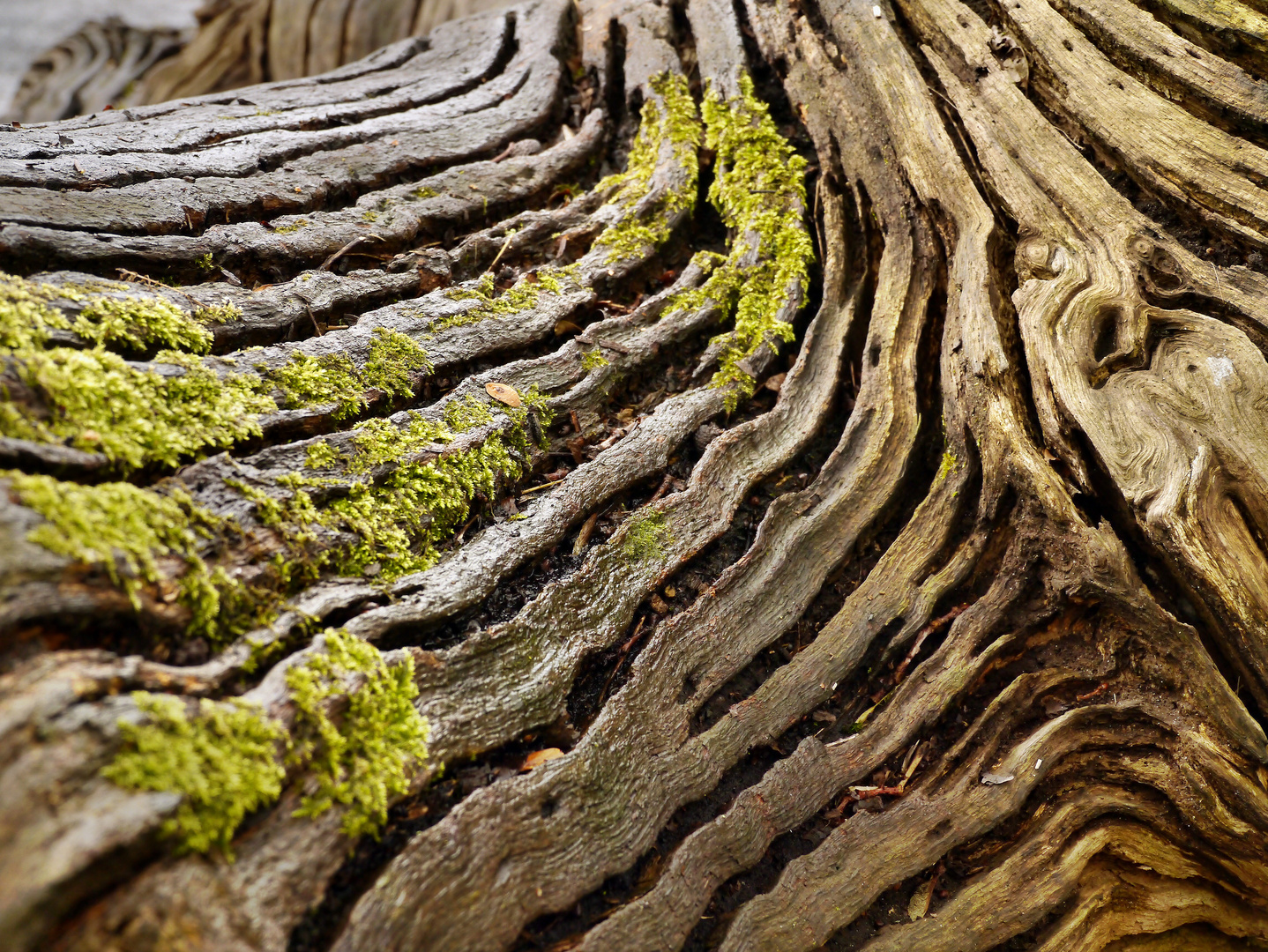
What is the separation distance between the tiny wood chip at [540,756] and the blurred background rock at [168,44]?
21.4ft

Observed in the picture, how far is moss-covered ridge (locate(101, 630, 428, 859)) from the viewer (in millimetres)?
1348

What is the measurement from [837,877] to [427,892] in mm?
1089

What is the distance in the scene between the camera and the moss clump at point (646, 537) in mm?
2271

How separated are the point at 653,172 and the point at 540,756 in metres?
2.62

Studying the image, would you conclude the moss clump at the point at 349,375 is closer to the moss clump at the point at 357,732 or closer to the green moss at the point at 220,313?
the green moss at the point at 220,313

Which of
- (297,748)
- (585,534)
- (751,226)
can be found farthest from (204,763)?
(751,226)

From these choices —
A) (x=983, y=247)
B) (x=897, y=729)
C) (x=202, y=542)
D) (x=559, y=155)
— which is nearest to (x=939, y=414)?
(x=983, y=247)

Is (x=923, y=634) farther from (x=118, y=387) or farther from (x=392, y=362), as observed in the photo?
(x=118, y=387)

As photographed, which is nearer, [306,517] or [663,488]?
[306,517]

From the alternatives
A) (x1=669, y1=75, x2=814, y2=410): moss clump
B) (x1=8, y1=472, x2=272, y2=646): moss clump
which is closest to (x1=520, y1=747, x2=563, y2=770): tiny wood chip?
(x1=8, y1=472, x2=272, y2=646): moss clump

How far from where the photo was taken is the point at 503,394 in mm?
2445

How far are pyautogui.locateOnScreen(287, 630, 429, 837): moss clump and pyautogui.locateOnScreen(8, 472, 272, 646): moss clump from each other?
22cm

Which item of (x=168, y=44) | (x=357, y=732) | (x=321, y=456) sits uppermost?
(x=168, y=44)

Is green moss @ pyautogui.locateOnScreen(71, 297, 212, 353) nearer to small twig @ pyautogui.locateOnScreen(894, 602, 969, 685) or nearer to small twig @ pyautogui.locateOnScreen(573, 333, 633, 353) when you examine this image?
small twig @ pyautogui.locateOnScreen(573, 333, 633, 353)
